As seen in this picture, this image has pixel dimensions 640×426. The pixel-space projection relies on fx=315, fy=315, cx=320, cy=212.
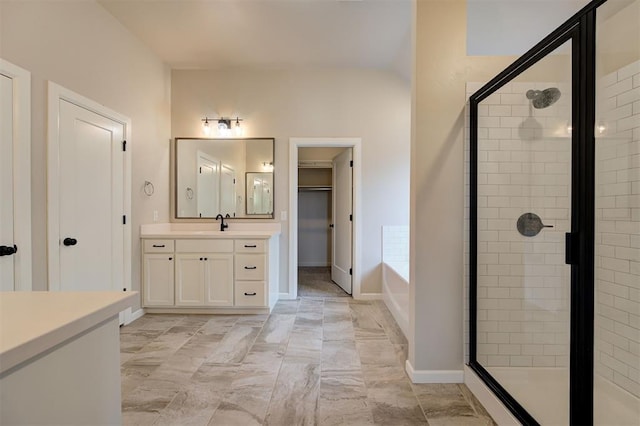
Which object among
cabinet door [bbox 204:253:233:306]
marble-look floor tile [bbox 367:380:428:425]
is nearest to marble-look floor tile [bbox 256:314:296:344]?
cabinet door [bbox 204:253:233:306]

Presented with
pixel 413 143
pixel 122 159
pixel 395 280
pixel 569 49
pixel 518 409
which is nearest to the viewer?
pixel 569 49

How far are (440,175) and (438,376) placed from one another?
1.30 metres

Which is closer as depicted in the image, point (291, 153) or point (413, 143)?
point (413, 143)

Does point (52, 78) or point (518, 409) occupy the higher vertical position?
point (52, 78)

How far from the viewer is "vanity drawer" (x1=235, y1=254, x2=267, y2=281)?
10.9ft

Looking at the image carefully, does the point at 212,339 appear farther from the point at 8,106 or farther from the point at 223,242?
the point at 8,106

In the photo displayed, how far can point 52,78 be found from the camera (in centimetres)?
224

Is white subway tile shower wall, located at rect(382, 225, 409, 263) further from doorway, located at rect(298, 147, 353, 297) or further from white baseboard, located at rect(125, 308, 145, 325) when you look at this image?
white baseboard, located at rect(125, 308, 145, 325)

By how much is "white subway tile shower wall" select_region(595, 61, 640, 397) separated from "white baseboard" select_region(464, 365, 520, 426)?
532 mm

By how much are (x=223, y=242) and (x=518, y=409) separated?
2766 millimetres

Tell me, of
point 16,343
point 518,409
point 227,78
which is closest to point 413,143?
point 518,409

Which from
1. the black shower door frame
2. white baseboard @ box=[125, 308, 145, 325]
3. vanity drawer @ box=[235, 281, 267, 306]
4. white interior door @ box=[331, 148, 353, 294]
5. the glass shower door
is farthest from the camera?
white interior door @ box=[331, 148, 353, 294]

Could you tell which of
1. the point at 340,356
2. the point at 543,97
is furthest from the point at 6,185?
the point at 543,97

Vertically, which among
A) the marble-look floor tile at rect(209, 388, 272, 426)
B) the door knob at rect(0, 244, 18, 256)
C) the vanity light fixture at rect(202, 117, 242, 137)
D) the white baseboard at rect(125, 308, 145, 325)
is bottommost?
the marble-look floor tile at rect(209, 388, 272, 426)
